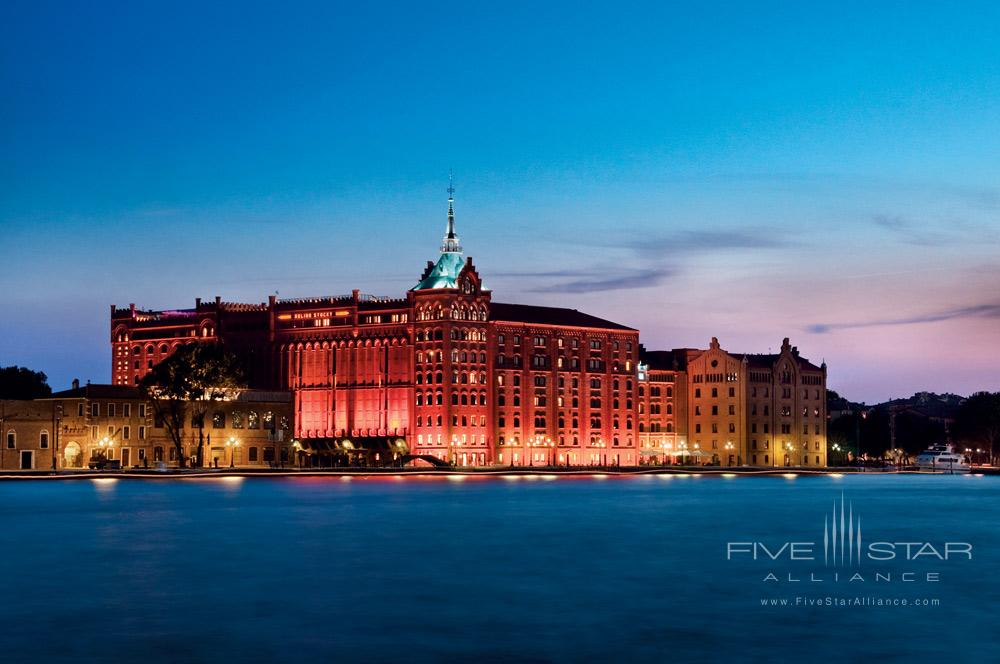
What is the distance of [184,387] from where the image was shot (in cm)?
18225

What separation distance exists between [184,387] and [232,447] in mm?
17206

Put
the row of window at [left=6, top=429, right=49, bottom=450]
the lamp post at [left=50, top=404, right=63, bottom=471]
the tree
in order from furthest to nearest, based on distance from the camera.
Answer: the tree
the lamp post at [left=50, top=404, right=63, bottom=471]
the row of window at [left=6, top=429, right=49, bottom=450]

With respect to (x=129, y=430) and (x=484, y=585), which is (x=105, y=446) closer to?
(x=129, y=430)

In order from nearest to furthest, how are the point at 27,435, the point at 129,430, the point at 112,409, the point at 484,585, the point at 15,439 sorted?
the point at 484,585, the point at 15,439, the point at 27,435, the point at 112,409, the point at 129,430

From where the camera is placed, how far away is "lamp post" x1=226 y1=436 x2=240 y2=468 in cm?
19625

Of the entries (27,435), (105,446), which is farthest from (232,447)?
(27,435)

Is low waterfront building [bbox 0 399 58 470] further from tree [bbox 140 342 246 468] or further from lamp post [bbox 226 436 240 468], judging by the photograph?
lamp post [bbox 226 436 240 468]

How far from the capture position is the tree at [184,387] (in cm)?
18175

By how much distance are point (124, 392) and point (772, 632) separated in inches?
5758

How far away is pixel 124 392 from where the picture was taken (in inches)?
7293

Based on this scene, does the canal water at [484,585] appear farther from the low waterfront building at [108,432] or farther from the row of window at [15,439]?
the low waterfront building at [108,432]

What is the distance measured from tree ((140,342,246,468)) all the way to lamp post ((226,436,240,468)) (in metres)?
6.67

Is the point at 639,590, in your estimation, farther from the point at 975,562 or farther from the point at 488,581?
the point at 975,562

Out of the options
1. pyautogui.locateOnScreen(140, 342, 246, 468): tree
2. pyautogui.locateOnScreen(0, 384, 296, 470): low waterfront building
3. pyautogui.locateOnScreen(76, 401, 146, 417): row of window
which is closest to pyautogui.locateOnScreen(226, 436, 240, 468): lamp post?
pyautogui.locateOnScreen(0, 384, 296, 470): low waterfront building
